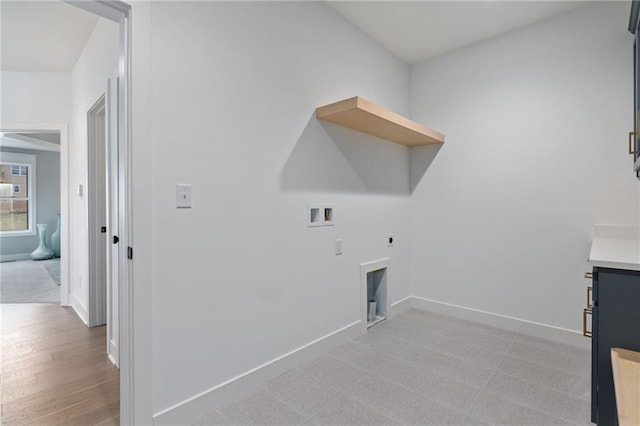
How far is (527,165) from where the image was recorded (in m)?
2.68

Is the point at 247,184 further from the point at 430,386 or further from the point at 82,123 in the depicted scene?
the point at 82,123

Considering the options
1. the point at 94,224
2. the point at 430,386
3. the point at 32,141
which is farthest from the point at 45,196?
the point at 430,386

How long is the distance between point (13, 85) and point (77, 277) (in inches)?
85.5

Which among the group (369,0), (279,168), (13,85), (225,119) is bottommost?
(279,168)

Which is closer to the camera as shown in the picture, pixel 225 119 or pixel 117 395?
pixel 225 119

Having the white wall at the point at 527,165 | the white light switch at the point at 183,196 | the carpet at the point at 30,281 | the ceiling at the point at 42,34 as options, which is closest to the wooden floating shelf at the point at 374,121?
the white wall at the point at 527,165

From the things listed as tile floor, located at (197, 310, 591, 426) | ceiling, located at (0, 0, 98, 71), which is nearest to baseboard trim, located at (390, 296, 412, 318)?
tile floor, located at (197, 310, 591, 426)

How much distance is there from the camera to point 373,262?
286 centimetres

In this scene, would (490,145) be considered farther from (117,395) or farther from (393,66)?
(117,395)

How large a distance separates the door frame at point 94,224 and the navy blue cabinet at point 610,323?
3496 millimetres

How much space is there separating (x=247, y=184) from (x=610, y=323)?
5.81 feet

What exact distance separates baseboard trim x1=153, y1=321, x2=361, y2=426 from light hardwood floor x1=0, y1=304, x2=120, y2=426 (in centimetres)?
40

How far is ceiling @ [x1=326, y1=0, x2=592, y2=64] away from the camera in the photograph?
2.39 meters

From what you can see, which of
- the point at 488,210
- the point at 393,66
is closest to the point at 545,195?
the point at 488,210
